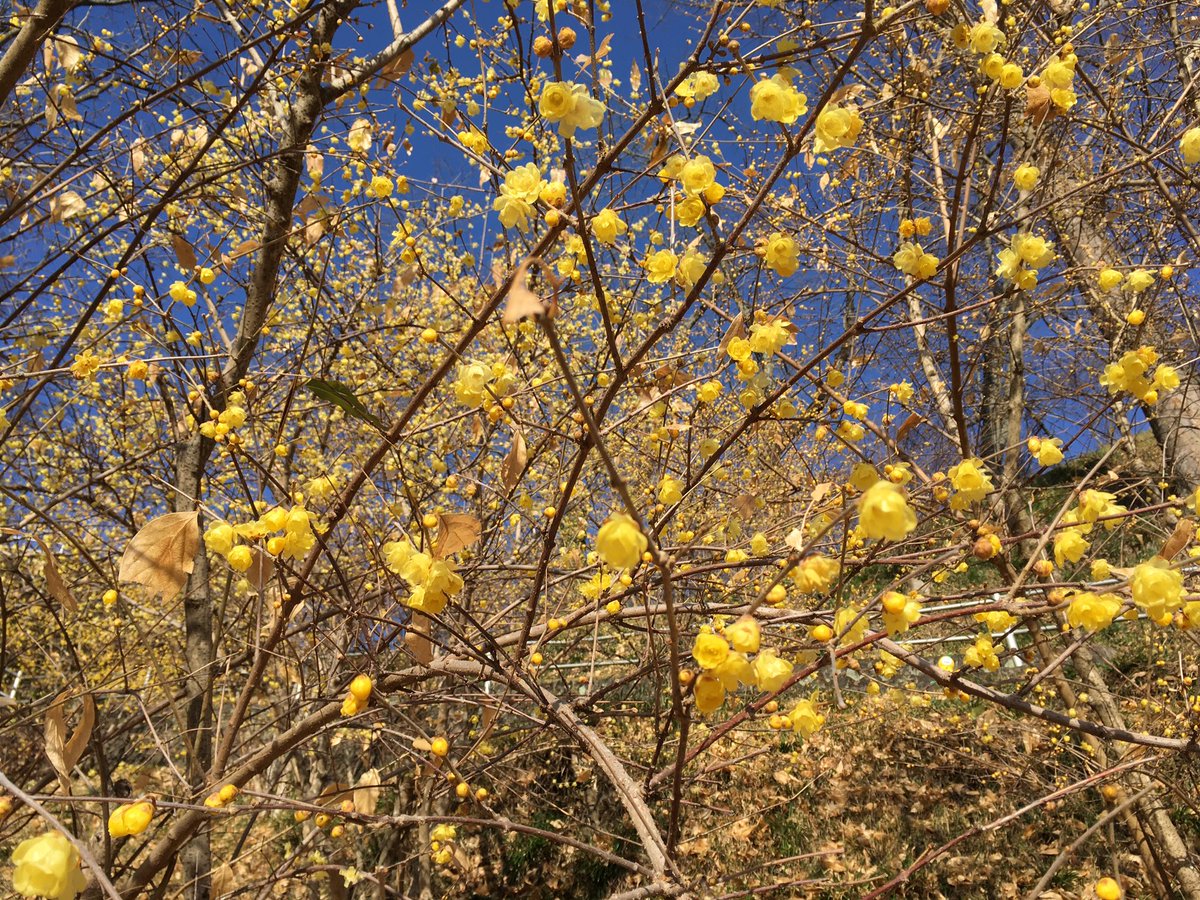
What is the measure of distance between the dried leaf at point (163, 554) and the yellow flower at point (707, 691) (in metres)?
1.21

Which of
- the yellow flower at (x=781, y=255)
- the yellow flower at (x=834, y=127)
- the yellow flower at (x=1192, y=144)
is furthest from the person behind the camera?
the yellow flower at (x=1192, y=144)

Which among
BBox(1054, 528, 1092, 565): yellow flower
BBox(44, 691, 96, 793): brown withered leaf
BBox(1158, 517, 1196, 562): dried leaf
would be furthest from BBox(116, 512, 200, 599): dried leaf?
BBox(1158, 517, 1196, 562): dried leaf

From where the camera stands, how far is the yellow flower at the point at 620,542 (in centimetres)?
95

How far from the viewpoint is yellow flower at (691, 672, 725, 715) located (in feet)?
3.59

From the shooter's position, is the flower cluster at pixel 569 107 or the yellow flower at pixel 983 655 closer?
the flower cluster at pixel 569 107

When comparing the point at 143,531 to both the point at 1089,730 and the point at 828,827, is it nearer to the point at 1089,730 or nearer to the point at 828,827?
the point at 1089,730

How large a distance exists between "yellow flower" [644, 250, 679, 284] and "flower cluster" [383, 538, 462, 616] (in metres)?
0.76

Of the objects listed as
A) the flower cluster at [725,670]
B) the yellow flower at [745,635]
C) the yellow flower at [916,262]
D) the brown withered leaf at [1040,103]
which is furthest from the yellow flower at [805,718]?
the brown withered leaf at [1040,103]

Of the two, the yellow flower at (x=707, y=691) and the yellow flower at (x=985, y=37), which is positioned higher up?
the yellow flower at (x=985, y=37)

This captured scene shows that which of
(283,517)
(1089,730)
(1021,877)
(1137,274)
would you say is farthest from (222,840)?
(1137,274)

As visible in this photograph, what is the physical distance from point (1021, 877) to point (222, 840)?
7.83 m

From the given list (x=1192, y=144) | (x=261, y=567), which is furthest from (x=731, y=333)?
(x=1192, y=144)

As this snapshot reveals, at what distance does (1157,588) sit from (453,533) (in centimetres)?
133

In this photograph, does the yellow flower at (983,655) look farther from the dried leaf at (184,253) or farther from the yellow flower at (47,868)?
the dried leaf at (184,253)
